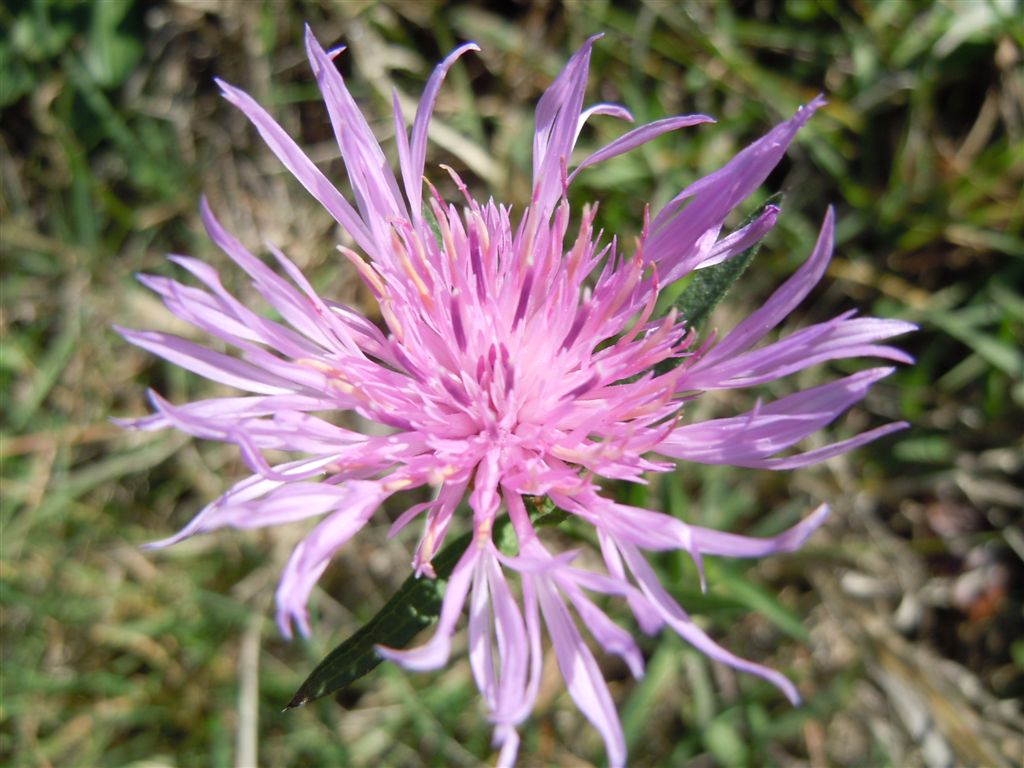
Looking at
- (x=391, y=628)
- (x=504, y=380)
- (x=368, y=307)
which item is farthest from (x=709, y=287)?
(x=368, y=307)

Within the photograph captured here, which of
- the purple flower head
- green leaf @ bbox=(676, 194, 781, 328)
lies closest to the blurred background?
green leaf @ bbox=(676, 194, 781, 328)

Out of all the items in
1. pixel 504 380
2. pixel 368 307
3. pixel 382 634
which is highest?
pixel 504 380

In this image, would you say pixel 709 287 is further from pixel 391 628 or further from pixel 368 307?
pixel 368 307

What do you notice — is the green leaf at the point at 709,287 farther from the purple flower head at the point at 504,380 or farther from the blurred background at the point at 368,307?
the blurred background at the point at 368,307

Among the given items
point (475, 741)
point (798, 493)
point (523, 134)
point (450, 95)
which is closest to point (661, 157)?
point (523, 134)

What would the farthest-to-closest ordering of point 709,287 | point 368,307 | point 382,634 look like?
point 368,307, point 709,287, point 382,634

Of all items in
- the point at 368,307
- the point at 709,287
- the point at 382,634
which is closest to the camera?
the point at 382,634

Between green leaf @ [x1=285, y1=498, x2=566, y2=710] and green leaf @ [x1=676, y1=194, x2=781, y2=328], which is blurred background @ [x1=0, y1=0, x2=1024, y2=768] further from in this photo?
green leaf @ [x1=285, y1=498, x2=566, y2=710]
